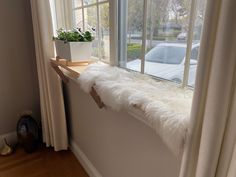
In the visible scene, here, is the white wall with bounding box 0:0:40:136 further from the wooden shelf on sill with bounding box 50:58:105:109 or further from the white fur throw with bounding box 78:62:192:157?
the white fur throw with bounding box 78:62:192:157

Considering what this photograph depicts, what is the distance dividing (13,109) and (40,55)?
701mm

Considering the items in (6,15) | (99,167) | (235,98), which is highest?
(6,15)

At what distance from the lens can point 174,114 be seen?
0.62 meters

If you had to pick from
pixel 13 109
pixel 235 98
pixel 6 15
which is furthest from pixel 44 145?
pixel 235 98

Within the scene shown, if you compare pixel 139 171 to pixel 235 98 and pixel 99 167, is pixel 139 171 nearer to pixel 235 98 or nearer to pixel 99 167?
pixel 99 167

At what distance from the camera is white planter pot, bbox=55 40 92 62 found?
1309 millimetres

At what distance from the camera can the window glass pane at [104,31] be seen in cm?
128

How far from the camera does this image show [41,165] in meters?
1.73

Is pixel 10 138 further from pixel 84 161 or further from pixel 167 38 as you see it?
pixel 167 38

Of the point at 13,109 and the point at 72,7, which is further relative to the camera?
the point at 13,109

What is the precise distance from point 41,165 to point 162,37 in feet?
4.85

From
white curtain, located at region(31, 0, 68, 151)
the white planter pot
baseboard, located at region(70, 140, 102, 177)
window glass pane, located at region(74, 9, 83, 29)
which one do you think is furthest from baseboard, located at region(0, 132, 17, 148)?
window glass pane, located at region(74, 9, 83, 29)

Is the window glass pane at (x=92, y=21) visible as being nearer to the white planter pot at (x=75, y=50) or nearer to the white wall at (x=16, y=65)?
the white planter pot at (x=75, y=50)

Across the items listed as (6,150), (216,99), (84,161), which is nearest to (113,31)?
(216,99)
